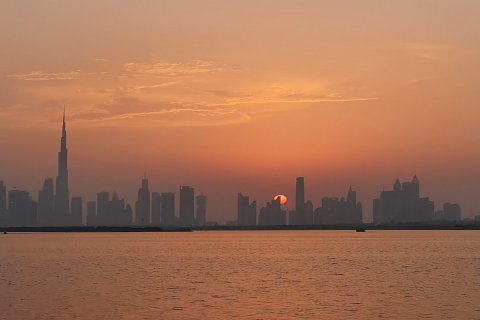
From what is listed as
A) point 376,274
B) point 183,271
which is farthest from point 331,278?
point 183,271

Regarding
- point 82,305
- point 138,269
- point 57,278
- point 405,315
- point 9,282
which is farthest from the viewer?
point 138,269

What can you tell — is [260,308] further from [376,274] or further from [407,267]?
[407,267]

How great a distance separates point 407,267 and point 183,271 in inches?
1323

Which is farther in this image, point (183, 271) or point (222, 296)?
point (183, 271)

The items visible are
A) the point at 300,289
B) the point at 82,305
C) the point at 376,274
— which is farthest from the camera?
the point at 376,274

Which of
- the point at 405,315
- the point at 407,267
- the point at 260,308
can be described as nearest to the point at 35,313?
the point at 260,308

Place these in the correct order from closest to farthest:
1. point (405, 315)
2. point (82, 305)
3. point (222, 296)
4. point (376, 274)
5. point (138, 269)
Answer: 1. point (405, 315)
2. point (82, 305)
3. point (222, 296)
4. point (376, 274)
5. point (138, 269)

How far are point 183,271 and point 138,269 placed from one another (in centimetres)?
822

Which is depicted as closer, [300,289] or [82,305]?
[82,305]

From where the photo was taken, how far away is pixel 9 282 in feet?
283

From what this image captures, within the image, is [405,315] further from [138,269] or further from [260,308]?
[138,269]

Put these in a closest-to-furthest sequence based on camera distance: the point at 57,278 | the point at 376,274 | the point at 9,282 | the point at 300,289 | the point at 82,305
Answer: the point at 82,305 < the point at 300,289 < the point at 9,282 < the point at 57,278 < the point at 376,274

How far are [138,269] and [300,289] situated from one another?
38888mm

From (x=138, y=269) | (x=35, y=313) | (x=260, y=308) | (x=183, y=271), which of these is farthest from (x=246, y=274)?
(x=35, y=313)
